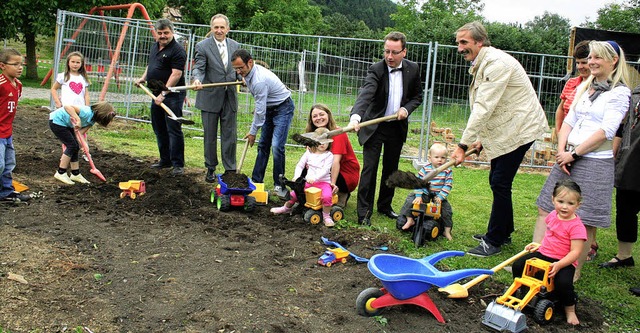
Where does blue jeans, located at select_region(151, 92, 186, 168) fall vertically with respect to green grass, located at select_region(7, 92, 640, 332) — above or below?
above

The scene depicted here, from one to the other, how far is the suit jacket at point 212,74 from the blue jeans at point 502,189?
139 inches

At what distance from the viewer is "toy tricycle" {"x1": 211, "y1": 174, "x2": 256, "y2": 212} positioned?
6082 mm

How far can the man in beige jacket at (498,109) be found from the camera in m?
4.89

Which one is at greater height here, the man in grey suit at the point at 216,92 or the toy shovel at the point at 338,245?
the man in grey suit at the point at 216,92

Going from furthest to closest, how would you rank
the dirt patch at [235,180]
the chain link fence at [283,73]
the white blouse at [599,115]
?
the chain link fence at [283,73] → the dirt patch at [235,180] → the white blouse at [599,115]

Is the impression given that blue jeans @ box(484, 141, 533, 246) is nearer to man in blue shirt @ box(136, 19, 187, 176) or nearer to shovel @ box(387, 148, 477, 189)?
shovel @ box(387, 148, 477, 189)

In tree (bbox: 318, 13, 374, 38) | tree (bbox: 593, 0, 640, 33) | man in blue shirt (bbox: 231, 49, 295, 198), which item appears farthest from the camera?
tree (bbox: 318, 13, 374, 38)

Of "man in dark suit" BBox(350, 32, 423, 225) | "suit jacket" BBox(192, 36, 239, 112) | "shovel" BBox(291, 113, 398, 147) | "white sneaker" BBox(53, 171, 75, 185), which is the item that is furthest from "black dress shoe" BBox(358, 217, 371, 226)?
"white sneaker" BBox(53, 171, 75, 185)

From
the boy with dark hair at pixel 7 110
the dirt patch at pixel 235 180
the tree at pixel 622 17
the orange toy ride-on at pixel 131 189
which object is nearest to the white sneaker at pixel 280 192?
the dirt patch at pixel 235 180

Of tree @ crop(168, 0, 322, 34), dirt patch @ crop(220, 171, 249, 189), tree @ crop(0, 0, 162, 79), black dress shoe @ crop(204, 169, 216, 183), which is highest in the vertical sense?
tree @ crop(168, 0, 322, 34)

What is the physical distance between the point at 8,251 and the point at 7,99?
6.39 feet

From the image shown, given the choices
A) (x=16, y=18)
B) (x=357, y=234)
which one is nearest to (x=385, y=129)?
(x=357, y=234)

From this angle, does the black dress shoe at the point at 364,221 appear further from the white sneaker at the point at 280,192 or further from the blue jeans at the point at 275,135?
the blue jeans at the point at 275,135

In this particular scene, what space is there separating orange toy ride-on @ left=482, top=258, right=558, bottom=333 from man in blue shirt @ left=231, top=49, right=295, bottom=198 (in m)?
3.41
